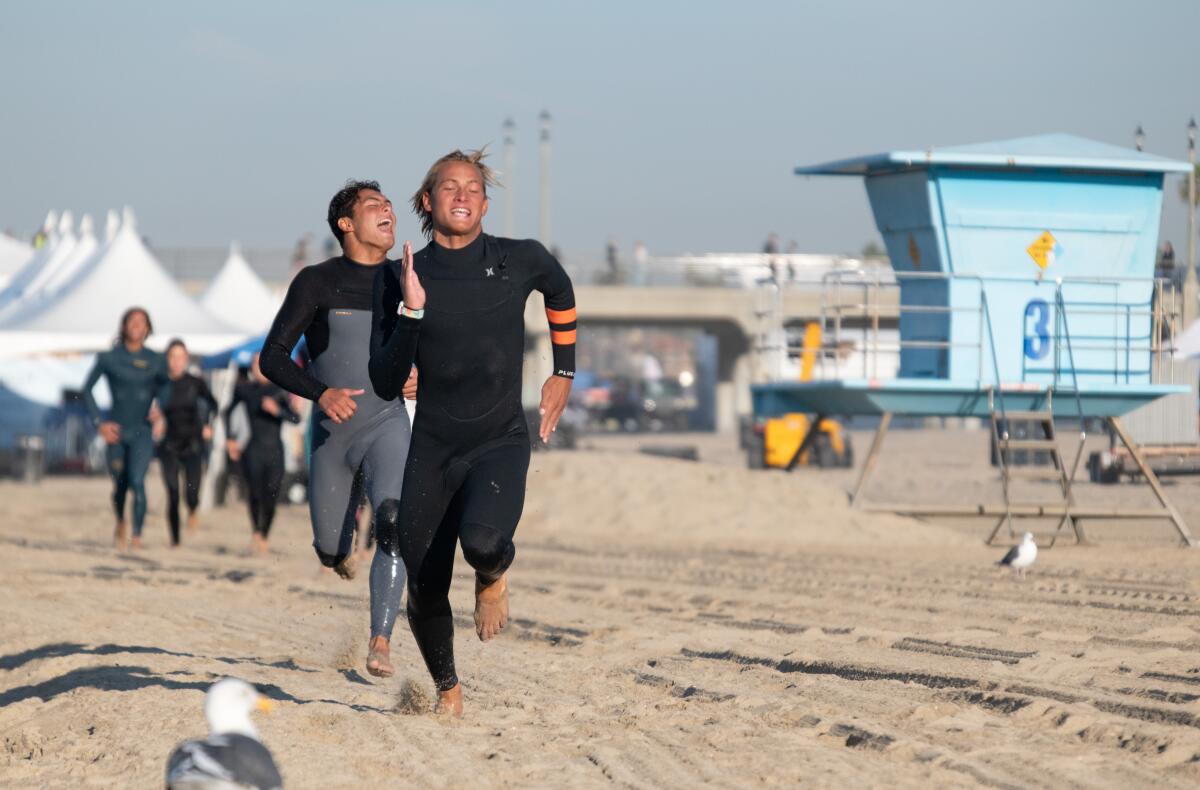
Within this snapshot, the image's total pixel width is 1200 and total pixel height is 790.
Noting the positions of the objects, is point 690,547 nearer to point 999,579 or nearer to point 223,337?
point 999,579

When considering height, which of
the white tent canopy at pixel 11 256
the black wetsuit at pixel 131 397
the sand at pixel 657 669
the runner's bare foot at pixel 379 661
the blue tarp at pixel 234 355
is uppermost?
the white tent canopy at pixel 11 256

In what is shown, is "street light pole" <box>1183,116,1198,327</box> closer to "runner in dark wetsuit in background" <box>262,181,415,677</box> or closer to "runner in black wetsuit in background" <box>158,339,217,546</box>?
"runner in black wetsuit in background" <box>158,339,217,546</box>

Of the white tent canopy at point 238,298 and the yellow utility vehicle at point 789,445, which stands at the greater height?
the white tent canopy at point 238,298

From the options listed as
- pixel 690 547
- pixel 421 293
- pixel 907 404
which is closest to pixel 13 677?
pixel 421 293

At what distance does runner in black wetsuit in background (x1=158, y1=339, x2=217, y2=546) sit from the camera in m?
14.2

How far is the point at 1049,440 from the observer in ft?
52.3

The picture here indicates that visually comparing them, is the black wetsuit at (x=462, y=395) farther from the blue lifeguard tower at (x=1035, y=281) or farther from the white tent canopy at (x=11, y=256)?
the white tent canopy at (x=11, y=256)

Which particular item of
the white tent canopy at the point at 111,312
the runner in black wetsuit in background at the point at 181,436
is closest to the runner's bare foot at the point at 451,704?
the runner in black wetsuit in background at the point at 181,436

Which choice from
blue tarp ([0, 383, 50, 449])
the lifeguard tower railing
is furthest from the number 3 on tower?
blue tarp ([0, 383, 50, 449])

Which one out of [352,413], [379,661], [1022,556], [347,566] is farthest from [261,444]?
[379,661]

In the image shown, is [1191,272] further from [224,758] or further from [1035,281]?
[224,758]

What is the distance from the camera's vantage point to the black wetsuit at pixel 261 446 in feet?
42.3

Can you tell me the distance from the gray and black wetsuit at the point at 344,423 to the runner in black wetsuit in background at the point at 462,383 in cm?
63

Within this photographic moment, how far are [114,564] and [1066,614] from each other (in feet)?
25.0
